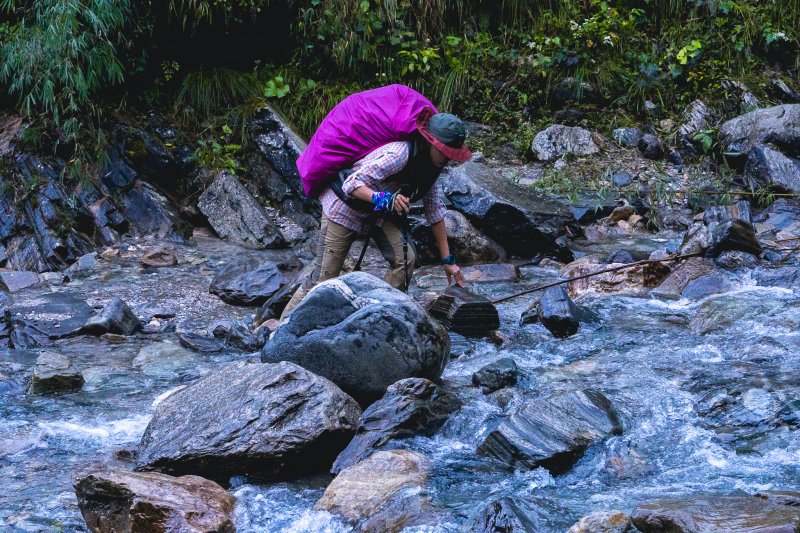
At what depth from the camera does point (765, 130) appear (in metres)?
10.1

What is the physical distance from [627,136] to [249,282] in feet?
19.8

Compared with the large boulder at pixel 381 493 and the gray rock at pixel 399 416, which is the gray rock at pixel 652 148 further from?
the large boulder at pixel 381 493

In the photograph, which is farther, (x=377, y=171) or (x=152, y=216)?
(x=152, y=216)

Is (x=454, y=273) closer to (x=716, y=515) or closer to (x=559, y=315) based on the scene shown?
(x=559, y=315)

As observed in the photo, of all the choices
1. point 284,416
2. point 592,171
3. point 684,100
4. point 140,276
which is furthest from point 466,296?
point 684,100

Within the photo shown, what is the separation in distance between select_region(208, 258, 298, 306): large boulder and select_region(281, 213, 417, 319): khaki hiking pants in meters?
1.64

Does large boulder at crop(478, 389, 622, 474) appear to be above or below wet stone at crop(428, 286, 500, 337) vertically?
above

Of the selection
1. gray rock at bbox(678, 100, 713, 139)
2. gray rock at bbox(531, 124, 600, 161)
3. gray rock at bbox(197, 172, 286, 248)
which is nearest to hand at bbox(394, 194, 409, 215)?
gray rock at bbox(197, 172, 286, 248)

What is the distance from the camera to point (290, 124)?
1077 centimetres

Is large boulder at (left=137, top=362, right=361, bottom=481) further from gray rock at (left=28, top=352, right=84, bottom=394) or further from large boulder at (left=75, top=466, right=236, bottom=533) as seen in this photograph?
gray rock at (left=28, top=352, right=84, bottom=394)

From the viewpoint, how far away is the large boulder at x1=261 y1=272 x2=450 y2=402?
4816 millimetres

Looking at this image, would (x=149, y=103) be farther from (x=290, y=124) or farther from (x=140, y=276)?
(x=140, y=276)

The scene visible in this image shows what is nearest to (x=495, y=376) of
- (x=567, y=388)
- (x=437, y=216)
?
(x=567, y=388)

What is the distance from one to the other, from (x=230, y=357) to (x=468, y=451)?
2.42m
